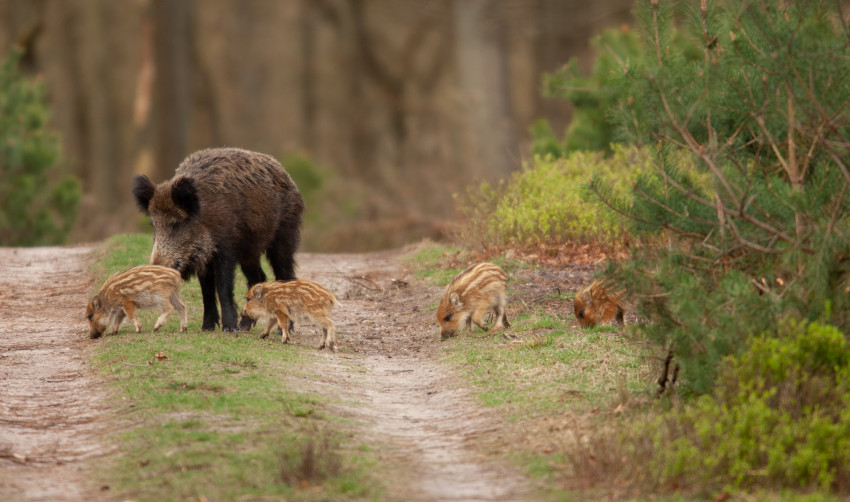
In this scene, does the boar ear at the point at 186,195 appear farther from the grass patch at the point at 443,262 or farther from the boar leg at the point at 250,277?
the grass patch at the point at 443,262

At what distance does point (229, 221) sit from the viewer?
1300 cm

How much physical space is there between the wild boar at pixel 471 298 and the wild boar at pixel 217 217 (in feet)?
8.27

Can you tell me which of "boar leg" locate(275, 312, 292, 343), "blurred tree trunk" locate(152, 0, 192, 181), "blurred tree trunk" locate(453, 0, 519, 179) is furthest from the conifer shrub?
"blurred tree trunk" locate(152, 0, 192, 181)

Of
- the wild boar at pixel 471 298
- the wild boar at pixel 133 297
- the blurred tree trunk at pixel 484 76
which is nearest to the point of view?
the wild boar at pixel 133 297

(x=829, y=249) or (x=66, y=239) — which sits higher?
(x=829, y=249)

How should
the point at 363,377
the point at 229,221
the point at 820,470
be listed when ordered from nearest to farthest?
the point at 820,470 < the point at 363,377 < the point at 229,221

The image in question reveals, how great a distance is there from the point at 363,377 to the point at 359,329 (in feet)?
10.3

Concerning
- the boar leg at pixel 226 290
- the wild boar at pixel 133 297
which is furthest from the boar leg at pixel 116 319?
the boar leg at pixel 226 290

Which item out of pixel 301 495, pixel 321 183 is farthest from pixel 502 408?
pixel 321 183

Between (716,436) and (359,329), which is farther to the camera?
(359,329)

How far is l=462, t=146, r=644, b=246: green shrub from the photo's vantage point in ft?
58.2

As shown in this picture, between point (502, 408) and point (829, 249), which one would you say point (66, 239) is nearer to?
point (502, 408)

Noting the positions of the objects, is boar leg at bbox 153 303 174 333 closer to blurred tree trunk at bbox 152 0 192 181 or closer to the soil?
the soil

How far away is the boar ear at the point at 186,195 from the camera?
40.9 feet
